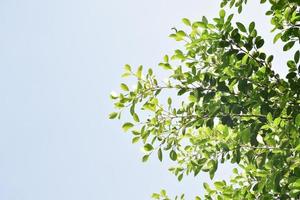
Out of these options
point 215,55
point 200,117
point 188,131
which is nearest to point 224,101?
point 200,117

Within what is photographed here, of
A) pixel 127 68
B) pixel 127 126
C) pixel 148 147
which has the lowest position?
pixel 148 147

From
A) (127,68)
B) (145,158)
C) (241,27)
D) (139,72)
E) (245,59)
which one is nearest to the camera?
(245,59)

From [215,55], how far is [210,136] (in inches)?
39.9

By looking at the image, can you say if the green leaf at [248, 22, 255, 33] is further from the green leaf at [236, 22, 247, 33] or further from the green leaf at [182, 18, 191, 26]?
the green leaf at [182, 18, 191, 26]

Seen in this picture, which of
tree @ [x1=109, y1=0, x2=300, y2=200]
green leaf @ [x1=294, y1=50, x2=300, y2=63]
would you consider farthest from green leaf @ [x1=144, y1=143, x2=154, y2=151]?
green leaf @ [x1=294, y1=50, x2=300, y2=63]

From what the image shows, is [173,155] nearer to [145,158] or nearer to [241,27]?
[145,158]

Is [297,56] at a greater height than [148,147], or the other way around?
[297,56]

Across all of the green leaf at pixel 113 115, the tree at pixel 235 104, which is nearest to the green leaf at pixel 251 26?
the tree at pixel 235 104

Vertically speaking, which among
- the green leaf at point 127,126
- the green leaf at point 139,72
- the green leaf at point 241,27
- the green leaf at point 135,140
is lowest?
the green leaf at point 135,140

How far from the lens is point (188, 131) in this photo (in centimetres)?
516

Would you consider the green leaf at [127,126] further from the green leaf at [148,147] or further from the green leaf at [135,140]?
the green leaf at [148,147]

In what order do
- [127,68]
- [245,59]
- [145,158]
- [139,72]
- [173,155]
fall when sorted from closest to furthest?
[245,59] < [173,155] < [145,158] < [139,72] < [127,68]

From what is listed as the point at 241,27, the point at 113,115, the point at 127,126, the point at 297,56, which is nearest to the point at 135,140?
the point at 127,126

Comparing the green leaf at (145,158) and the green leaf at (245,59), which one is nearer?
the green leaf at (245,59)
